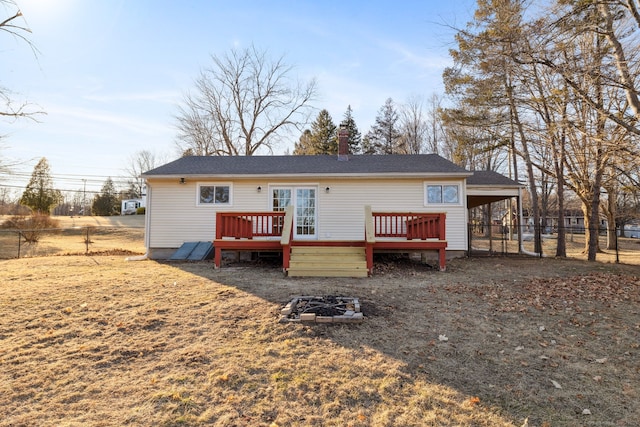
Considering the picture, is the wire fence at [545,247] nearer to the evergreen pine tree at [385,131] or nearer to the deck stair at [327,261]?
the deck stair at [327,261]

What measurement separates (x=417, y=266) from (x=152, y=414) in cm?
786

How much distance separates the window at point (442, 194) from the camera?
34.8 ft

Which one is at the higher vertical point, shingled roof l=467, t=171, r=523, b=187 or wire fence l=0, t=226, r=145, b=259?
shingled roof l=467, t=171, r=523, b=187

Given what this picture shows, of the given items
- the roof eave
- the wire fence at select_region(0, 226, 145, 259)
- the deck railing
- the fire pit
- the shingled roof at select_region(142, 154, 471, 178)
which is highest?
the shingled roof at select_region(142, 154, 471, 178)

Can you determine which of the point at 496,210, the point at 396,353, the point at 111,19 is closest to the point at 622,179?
the point at 396,353

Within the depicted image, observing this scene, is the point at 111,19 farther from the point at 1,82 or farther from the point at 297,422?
the point at 297,422

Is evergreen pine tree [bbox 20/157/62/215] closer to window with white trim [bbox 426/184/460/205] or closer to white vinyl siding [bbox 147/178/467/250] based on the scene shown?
white vinyl siding [bbox 147/178/467/250]

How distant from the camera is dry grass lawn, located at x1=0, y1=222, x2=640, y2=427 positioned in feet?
8.36

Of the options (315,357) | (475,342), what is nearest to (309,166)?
(475,342)

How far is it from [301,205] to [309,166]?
152cm

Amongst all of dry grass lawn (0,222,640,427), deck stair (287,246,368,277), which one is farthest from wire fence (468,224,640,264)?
dry grass lawn (0,222,640,427)

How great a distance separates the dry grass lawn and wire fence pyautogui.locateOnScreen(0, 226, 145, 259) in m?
10.6

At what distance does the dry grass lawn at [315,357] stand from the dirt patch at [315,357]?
0.02 metres

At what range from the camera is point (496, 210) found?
4062 cm
